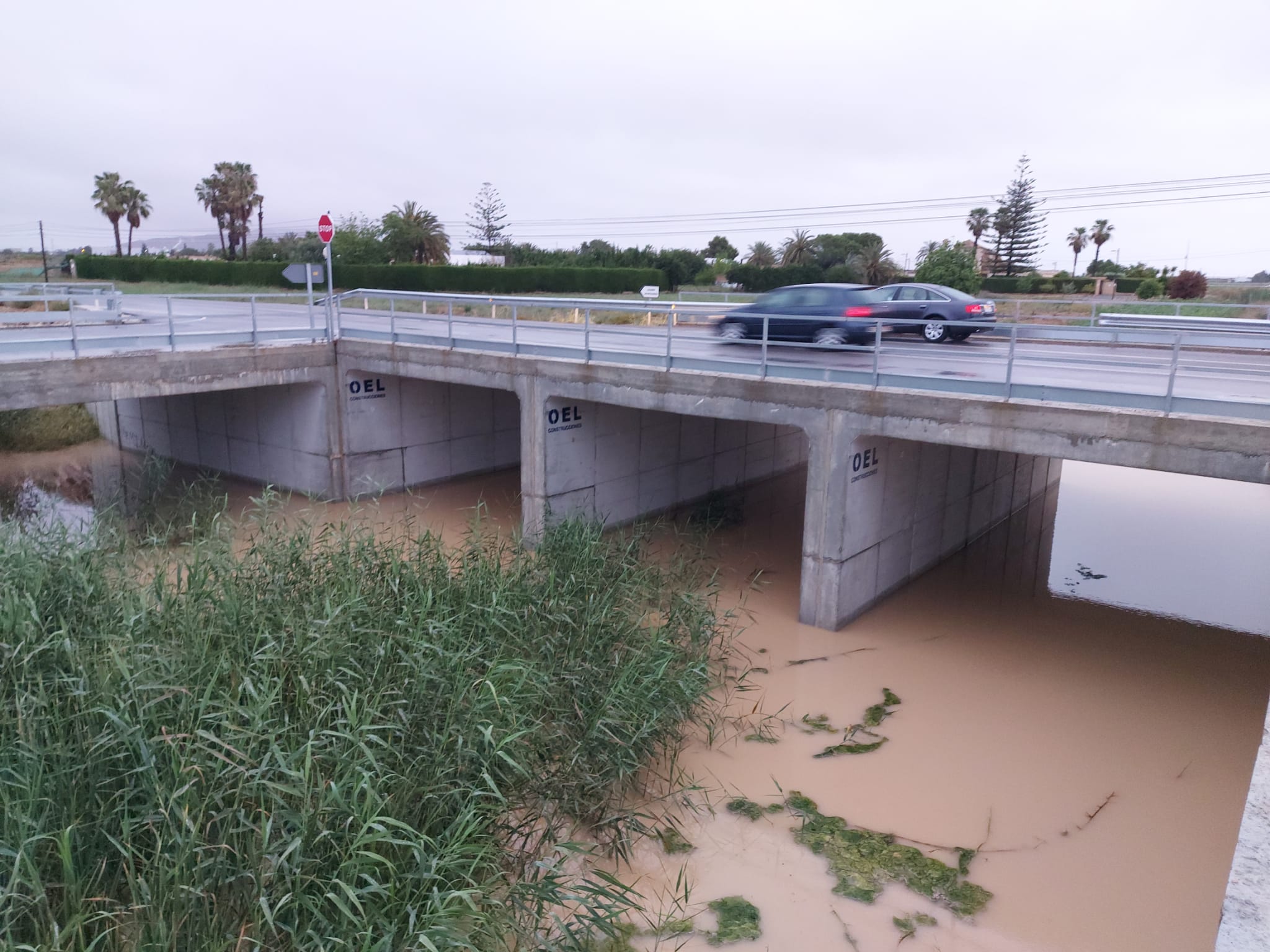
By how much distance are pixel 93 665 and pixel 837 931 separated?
5.68 meters

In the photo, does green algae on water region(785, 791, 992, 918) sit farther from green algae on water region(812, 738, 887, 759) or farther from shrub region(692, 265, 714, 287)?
shrub region(692, 265, 714, 287)

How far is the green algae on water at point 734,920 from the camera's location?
21.6 feet

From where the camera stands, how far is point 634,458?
16812mm

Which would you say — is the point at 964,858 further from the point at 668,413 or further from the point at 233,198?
the point at 233,198

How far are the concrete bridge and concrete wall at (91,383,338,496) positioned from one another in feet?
0.18

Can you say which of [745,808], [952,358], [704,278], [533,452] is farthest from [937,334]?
[704,278]

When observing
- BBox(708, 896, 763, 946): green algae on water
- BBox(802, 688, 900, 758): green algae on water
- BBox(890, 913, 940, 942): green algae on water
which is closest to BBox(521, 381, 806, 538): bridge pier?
BBox(802, 688, 900, 758): green algae on water

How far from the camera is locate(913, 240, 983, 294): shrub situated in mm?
34031

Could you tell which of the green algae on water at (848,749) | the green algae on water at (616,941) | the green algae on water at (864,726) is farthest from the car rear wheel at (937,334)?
the green algae on water at (616,941)

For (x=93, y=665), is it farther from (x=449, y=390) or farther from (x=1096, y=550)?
(x=1096, y=550)

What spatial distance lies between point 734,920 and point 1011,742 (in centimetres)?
431

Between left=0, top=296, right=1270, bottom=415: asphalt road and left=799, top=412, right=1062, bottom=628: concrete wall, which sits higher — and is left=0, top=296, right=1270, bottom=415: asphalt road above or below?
above

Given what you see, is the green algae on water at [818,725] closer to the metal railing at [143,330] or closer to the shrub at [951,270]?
the metal railing at [143,330]

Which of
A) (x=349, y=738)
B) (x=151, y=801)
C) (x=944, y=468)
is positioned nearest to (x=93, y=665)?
(x=151, y=801)
